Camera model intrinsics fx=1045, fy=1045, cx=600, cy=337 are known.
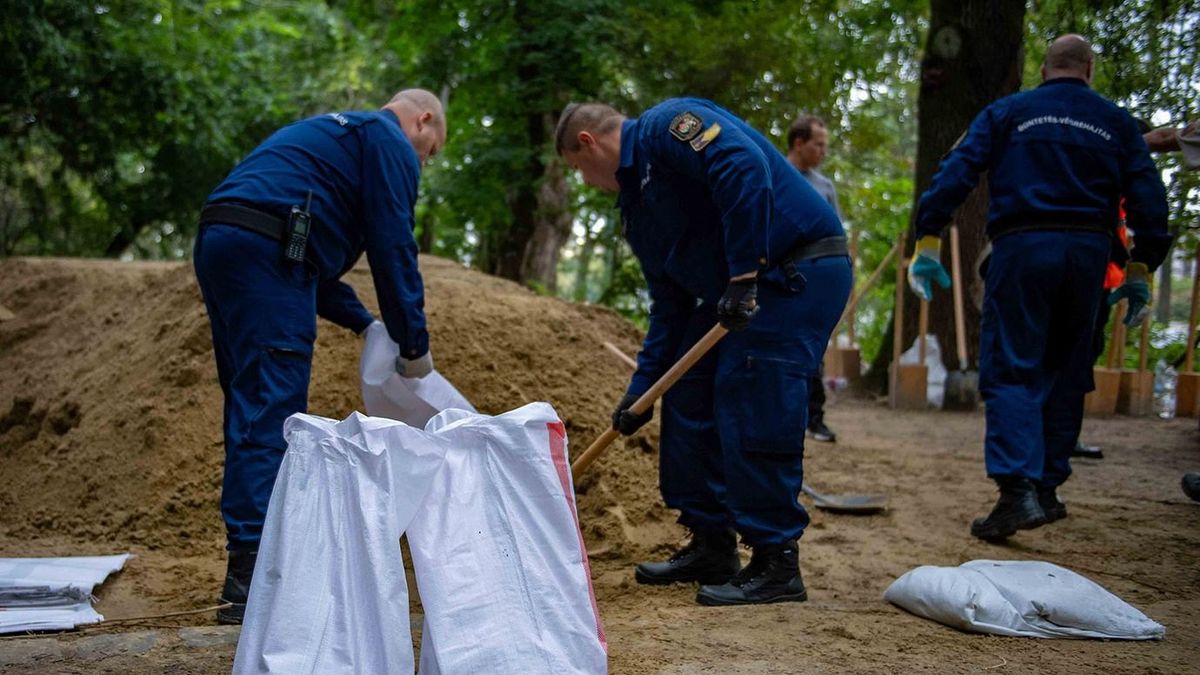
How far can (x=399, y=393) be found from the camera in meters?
3.45

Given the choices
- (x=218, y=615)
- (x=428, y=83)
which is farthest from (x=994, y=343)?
(x=428, y=83)

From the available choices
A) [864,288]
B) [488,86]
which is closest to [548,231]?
[488,86]

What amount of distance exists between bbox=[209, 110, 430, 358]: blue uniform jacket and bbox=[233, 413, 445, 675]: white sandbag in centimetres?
118

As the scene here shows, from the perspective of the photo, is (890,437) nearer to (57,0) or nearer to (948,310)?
(948,310)

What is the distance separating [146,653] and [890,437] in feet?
18.0

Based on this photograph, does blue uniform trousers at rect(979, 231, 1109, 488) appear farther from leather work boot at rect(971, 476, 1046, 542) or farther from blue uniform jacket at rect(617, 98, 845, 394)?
blue uniform jacket at rect(617, 98, 845, 394)

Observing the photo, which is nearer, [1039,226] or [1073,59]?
[1039,226]

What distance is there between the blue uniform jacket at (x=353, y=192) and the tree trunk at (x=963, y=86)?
6411mm

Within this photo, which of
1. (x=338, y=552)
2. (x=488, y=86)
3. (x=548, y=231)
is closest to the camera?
(x=338, y=552)

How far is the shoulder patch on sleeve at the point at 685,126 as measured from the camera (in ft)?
10.3

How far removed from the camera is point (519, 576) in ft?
7.01

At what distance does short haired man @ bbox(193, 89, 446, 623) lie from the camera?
3.12 meters

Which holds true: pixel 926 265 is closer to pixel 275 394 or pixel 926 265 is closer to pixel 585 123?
pixel 585 123

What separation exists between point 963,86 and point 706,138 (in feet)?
20.6
